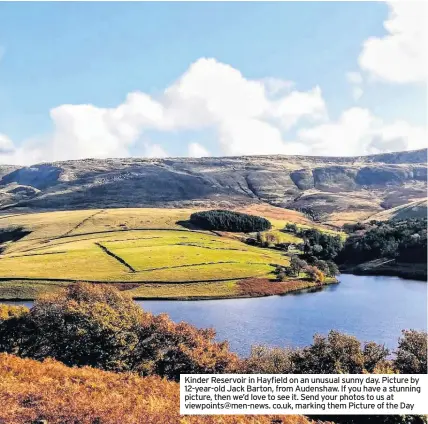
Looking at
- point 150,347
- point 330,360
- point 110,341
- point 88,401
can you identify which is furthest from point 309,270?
point 88,401

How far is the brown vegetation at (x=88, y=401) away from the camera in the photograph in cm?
2242

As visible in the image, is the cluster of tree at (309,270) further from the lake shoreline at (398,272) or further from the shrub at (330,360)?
the shrub at (330,360)

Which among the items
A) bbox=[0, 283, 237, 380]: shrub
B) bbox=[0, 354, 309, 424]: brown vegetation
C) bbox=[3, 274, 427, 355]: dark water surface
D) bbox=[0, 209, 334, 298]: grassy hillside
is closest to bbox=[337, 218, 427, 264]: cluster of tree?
bbox=[3, 274, 427, 355]: dark water surface

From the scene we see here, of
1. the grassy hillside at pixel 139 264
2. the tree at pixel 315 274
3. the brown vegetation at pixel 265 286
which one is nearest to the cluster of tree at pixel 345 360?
the grassy hillside at pixel 139 264

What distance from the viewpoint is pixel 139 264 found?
14062cm

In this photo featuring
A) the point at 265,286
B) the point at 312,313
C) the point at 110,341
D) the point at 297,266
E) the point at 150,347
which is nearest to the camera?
the point at 150,347

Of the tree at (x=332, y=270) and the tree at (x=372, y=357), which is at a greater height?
the tree at (x=332, y=270)

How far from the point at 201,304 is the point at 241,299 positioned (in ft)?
41.0

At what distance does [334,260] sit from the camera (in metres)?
176

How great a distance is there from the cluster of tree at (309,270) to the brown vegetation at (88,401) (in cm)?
11013

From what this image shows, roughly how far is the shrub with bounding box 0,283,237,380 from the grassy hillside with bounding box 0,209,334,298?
6377cm

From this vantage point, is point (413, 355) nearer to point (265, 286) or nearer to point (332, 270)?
point (265, 286)

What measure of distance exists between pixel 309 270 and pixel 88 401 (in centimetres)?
12812

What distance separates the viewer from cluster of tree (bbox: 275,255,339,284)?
143625 mm
